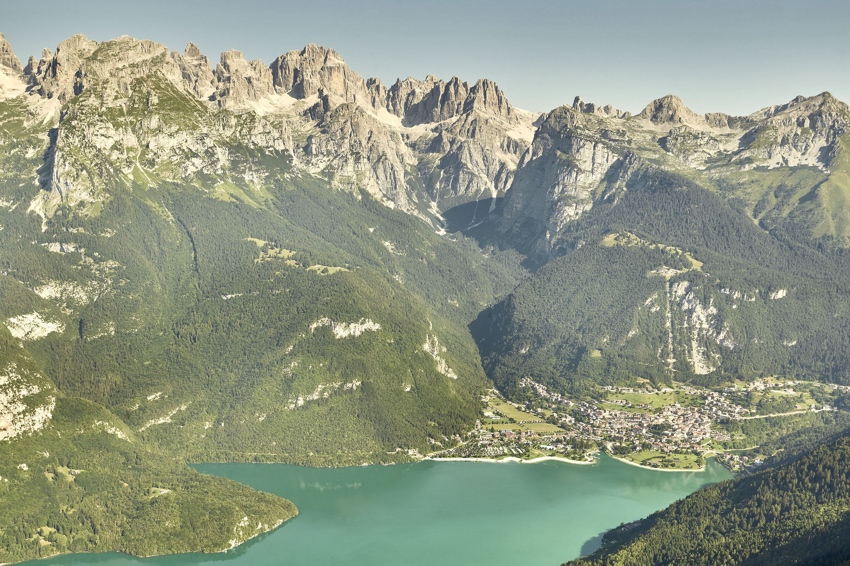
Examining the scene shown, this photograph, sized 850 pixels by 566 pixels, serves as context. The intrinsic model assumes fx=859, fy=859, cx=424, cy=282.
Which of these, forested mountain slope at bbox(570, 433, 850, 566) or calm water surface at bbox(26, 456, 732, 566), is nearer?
forested mountain slope at bbox(570, 433, 850, 566)

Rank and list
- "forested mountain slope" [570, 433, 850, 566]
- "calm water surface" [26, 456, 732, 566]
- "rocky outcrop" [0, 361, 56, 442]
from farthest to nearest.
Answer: "rocky outcrop" [0, 361, 56, 442], "calm water surface" [26, 456, 732, 566], "forested mountain slope" [570, 433, 850, 566]

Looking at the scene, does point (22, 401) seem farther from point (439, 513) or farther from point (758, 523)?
point (758, 523)

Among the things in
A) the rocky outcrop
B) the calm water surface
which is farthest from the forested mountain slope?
the rocky outcrop

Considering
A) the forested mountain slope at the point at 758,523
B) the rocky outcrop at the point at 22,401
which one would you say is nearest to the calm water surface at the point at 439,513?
the forested mountain slope at the point at 758,523

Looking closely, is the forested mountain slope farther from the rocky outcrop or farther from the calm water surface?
A: the rocky outcrop

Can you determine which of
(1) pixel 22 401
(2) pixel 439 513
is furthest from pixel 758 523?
(1) pixel 22 401

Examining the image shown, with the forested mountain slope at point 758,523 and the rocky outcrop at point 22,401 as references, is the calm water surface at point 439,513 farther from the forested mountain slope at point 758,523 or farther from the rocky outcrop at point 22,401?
the rocky outcrop at point 22,401

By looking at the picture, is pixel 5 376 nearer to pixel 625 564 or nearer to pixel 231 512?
pixel 231 512

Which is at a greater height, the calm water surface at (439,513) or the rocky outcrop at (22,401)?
the rocky outcrop at (22,401)

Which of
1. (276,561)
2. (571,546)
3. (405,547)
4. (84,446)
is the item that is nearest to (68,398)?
(84,446)
